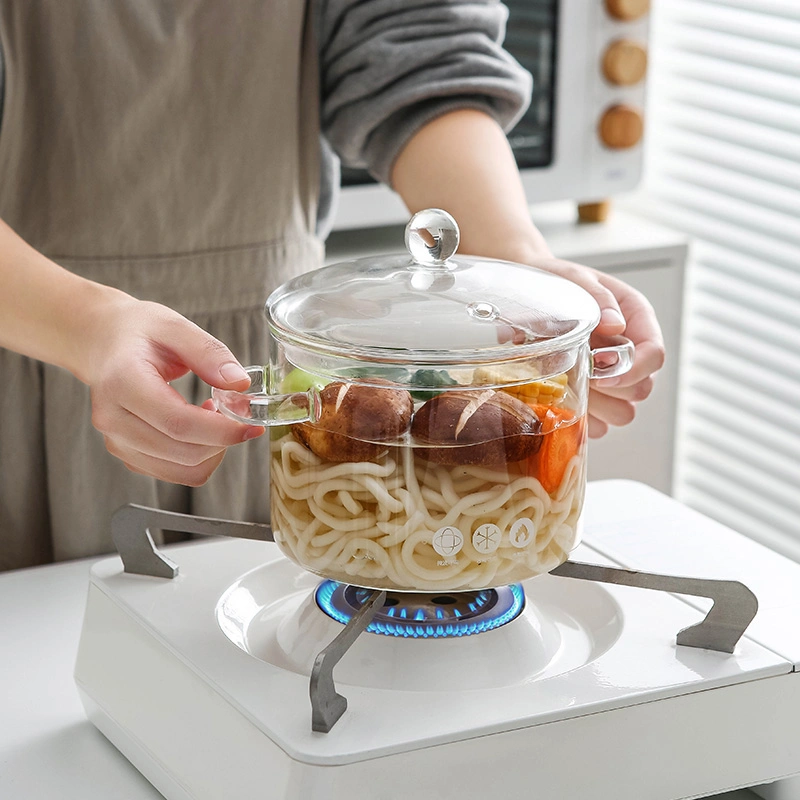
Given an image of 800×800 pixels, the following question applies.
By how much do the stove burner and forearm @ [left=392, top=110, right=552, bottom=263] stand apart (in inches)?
9.9

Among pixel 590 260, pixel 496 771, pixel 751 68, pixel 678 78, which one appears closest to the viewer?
pixel 496 771

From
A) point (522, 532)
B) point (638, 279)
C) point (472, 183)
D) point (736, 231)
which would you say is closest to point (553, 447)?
point (522, 532)

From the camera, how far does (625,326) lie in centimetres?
68

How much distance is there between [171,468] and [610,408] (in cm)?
26

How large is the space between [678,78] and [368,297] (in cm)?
138

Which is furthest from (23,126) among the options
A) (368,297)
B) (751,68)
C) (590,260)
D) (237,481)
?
(751,68)

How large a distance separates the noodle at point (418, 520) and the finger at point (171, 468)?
0.08 metres

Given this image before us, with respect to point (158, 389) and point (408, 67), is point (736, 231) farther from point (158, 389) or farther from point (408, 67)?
point (158, 389)

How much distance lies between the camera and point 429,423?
0.51 meters

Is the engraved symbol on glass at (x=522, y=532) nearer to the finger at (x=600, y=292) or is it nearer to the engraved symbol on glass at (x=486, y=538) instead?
the engraved symbol on glass at (x=486, y=538)

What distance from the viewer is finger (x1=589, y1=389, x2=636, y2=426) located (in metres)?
0.71

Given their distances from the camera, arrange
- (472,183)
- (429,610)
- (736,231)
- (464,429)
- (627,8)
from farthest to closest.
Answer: (736,231) → (627,8) → (472,183) → (429,610) → (464,429)

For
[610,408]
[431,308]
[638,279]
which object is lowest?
[638,279]

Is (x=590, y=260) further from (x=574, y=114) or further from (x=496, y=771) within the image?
(x=496, y=771)
